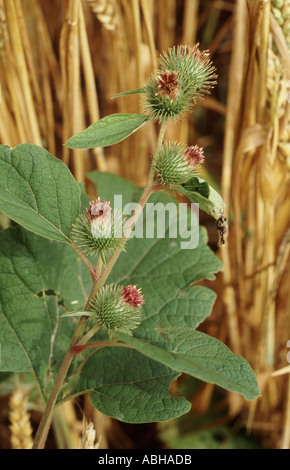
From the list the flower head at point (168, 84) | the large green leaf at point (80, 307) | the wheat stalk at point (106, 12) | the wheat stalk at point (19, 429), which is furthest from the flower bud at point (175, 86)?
the wheat stalk at point (19, 429)

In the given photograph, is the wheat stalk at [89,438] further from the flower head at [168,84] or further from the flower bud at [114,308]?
the flower head at [168,84]

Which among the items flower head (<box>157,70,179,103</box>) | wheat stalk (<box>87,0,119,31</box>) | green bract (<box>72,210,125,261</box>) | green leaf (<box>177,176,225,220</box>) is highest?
wheat stalk (<box>87,0,119,31</box>)

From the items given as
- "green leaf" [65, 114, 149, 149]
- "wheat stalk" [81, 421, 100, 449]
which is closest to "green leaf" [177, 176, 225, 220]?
"green leaf" [65, 114, 149, 149]

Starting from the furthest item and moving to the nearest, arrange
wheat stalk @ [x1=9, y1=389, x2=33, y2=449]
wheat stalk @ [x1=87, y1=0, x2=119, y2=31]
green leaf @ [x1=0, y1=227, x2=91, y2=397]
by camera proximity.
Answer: wheat stalk @ [x1=87, y1=0, x2=119, y2=31], wheat stalk @ [x1=9, y1=389, x2=33, y2=449], green leaf @ [x1=0, y1=227, x2=91, y2=397]

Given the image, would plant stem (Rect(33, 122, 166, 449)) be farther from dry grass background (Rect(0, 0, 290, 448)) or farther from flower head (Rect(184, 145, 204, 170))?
dry grass background (Rect(0, 0, 290, 448))

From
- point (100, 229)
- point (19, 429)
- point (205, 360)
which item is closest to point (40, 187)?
point (100, 229)
